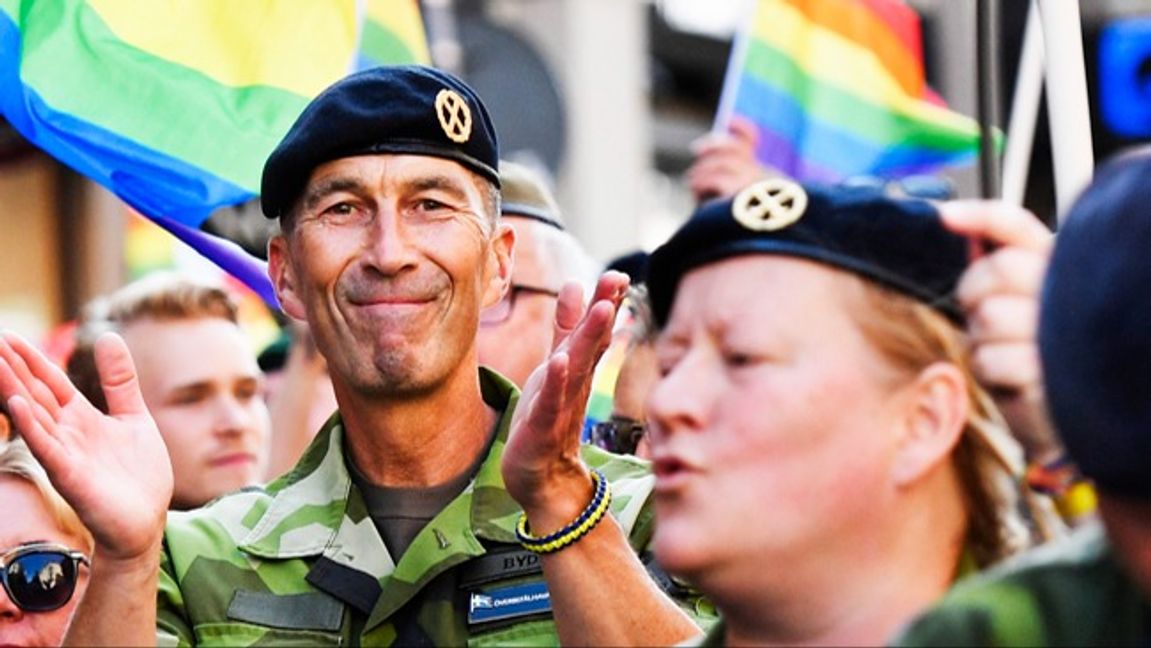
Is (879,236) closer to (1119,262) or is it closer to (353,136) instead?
(1119,262)

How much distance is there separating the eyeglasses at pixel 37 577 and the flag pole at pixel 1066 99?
6.29 feet

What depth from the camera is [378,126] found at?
402 centimetres

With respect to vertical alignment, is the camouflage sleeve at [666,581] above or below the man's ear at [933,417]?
below

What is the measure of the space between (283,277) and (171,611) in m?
0.75

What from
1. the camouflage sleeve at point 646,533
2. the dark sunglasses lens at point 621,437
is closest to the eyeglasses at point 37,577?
the camouflage sleeve at point 646,533

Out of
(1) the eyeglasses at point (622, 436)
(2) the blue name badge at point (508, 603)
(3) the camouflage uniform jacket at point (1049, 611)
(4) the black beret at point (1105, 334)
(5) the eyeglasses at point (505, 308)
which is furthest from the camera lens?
(5) the eyeglasses at point (505, 308)

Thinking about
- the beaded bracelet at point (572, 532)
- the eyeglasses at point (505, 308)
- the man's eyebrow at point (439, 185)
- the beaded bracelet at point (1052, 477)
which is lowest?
the eyeglasses at point (505, 308)

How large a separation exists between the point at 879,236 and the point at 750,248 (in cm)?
16

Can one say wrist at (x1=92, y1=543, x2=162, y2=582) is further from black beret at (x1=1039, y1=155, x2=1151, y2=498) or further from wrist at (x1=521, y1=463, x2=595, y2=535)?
black beret at (x1=1039, y1=155, x2=1151, y2=498)

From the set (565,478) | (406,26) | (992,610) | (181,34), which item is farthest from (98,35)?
(992,610)

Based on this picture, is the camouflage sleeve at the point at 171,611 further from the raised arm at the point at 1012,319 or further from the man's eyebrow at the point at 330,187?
the raised arm at the point at 1012,319

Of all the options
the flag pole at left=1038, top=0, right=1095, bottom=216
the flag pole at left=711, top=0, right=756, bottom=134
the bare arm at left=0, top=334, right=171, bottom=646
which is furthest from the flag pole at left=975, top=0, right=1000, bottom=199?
the flag pole at left=711, top=0, right=756, bottom=134

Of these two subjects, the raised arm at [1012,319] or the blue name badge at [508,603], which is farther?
the blue name badge at [508,603]

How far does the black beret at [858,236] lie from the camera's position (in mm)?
2686
